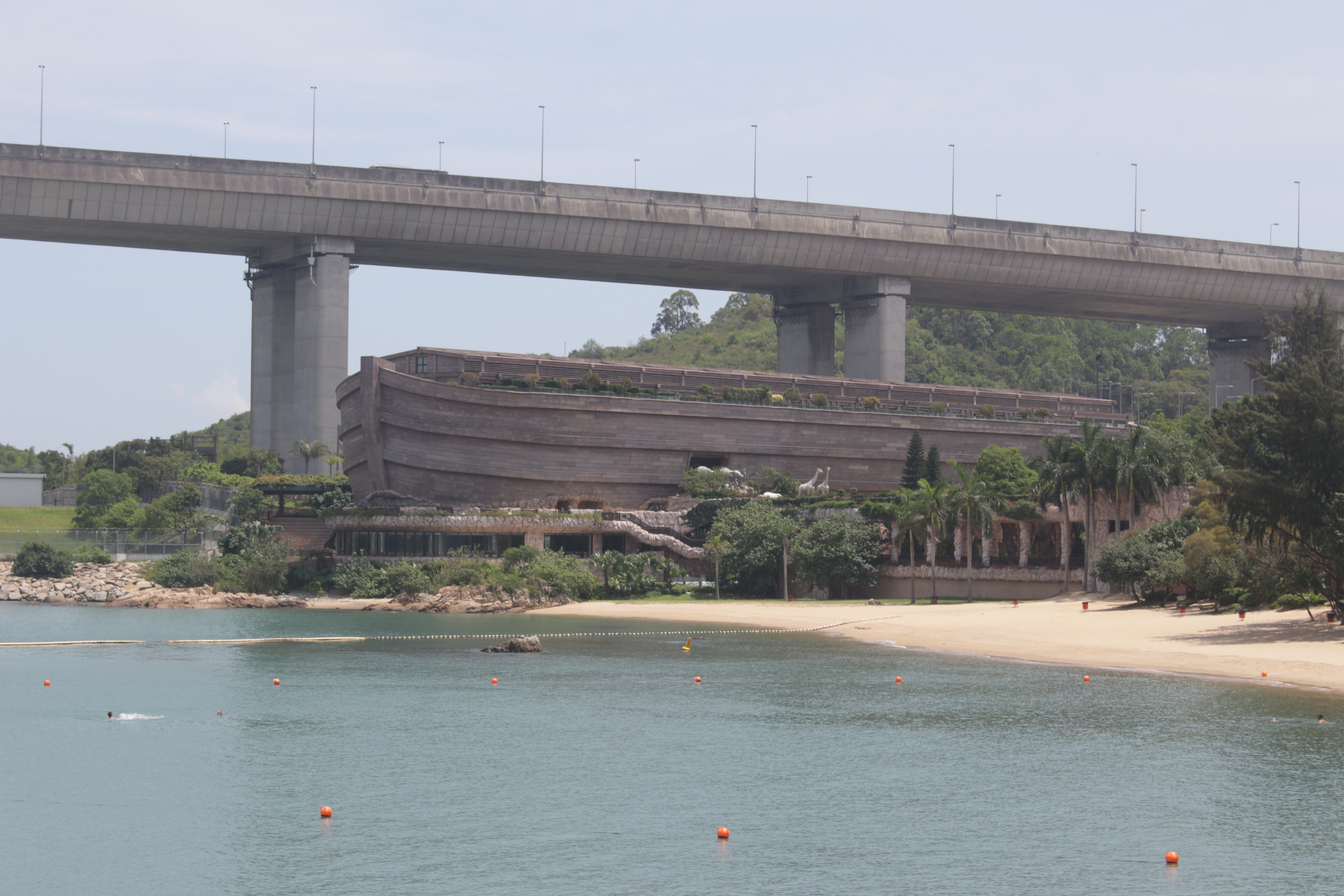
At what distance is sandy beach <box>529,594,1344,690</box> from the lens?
147 feet

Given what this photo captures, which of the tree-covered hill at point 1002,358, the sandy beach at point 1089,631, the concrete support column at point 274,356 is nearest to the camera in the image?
the sandy beach at point 1089,631

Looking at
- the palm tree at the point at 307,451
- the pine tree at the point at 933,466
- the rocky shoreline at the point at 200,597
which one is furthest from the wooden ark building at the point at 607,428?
the rocky shoreline at the point at 200,597

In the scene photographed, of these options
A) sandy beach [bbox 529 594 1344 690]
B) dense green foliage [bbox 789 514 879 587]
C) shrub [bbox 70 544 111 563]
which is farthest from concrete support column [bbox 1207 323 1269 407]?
shrub [bbox 70 544 111 563]

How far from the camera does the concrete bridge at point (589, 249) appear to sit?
9344 cm

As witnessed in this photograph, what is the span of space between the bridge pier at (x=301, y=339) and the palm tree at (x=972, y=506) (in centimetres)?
4980

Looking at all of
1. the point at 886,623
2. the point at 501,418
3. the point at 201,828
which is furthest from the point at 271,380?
the point at 201,828

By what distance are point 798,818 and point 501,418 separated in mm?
62565

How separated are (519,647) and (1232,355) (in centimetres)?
9611

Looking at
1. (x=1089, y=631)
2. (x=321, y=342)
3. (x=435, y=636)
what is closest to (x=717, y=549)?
(x=435, y=636)

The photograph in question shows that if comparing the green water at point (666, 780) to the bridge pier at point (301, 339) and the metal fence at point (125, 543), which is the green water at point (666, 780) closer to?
the bridge pier at point (301, 339)

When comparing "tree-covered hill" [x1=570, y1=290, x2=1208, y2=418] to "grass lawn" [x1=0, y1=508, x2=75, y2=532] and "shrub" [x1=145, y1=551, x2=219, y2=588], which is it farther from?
"shrub" [x1=145, y1=551, x2=219, y2=588]

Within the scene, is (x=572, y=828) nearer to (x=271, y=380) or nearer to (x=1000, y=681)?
(x=1000, y=681)

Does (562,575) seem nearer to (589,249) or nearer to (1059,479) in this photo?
(1059,479)

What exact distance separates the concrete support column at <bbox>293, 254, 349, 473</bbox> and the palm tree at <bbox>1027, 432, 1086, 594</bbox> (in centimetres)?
5398
